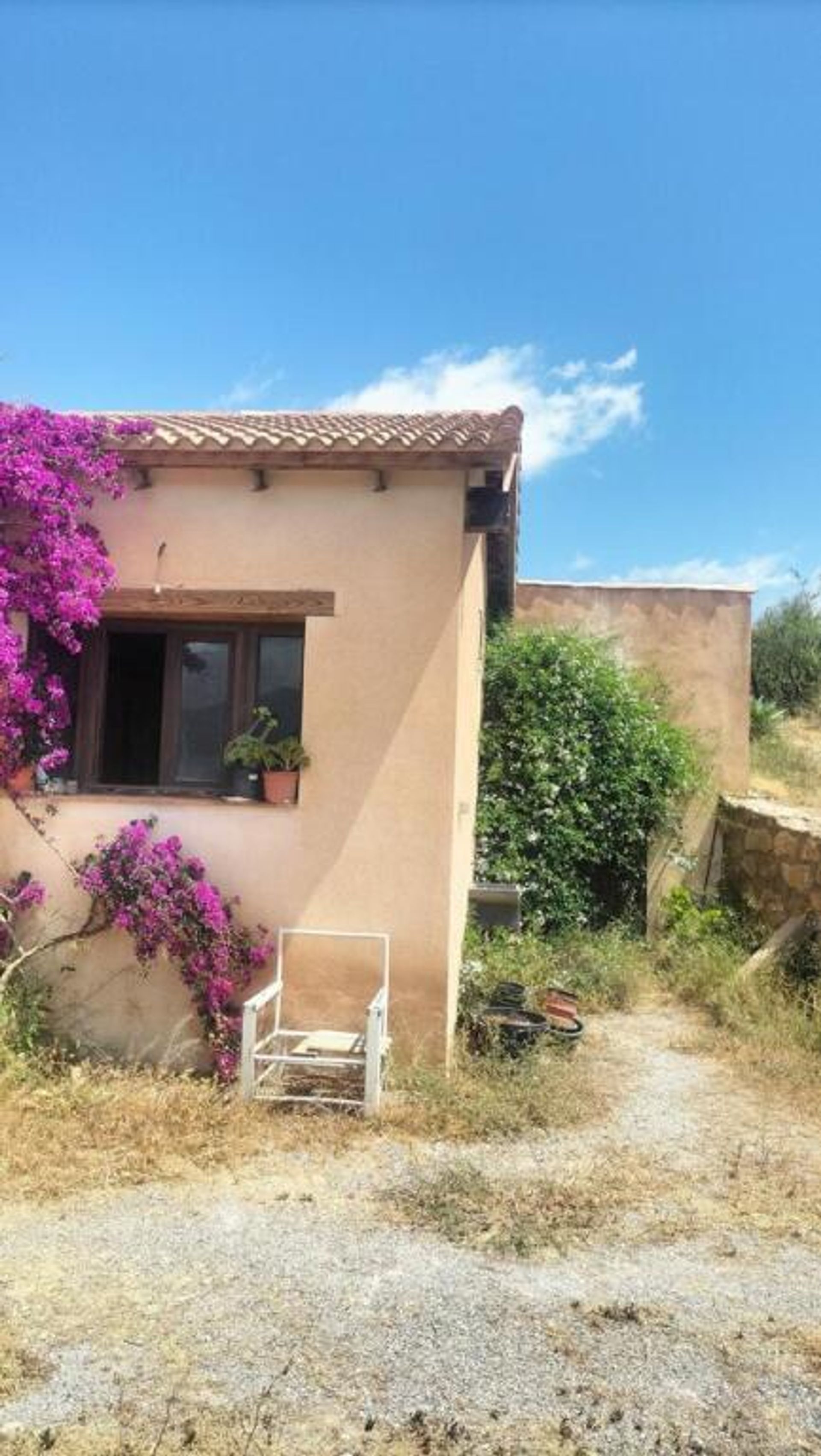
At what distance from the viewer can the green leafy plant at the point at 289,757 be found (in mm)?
7316

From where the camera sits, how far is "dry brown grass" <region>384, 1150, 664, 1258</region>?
15.9 feet

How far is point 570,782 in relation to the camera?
1162 centimetres

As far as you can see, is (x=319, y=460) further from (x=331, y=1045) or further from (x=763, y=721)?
(x=763, y=721)

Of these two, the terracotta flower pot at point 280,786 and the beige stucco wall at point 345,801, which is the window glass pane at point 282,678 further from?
the terracotta flower pot at point 280,786

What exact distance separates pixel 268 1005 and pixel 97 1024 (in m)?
1.29

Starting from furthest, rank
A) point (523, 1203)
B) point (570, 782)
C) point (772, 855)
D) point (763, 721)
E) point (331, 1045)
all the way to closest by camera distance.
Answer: point (763, 721) < point (570, 782) < point (772, 855) < point (331, 1045) < point (523, 1203)

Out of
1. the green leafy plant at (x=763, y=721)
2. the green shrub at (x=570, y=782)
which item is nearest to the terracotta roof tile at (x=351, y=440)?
the green shrub at (x=570, y=782)

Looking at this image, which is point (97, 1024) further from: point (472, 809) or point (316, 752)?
point (472, 809)

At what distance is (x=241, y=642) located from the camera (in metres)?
7.79

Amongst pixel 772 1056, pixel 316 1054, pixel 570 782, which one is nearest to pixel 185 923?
pixel 316 1054

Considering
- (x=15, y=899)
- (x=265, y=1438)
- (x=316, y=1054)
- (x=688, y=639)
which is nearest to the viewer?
(x=265, y=1438)

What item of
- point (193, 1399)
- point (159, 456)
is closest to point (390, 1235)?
point (193, 1399)

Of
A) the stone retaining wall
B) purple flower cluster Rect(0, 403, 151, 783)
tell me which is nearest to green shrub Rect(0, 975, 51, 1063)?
purple flower cluster Rect(0, 403, 151, 783)

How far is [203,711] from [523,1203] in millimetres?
4330
